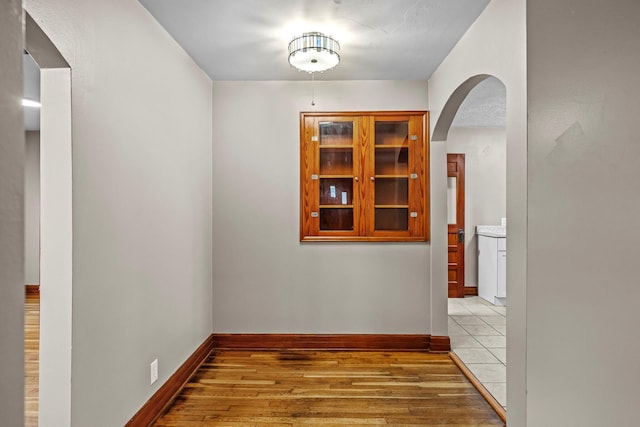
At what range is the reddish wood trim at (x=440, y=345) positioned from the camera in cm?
359

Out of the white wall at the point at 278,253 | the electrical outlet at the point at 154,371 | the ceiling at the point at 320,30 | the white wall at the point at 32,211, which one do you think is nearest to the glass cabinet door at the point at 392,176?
the white wall at the point at 278,253

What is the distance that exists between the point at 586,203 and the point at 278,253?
116 inches

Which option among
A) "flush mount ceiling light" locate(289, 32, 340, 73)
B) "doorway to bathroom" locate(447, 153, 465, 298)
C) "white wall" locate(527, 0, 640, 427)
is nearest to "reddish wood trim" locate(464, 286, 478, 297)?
"doorway to bathroom" locate(447, 153, 465, 298)

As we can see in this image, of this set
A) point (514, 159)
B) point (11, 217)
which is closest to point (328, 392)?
point (514, 159)

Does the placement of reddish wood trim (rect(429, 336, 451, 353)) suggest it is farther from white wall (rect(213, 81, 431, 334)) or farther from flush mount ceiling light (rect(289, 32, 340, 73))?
flush mount ceiling light (rect(289, 32, 340, 73))

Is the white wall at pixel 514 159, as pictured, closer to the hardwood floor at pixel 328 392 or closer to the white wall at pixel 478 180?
the hardwood floor at pixel 328 392

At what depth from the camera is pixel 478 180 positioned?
6016 millimetres

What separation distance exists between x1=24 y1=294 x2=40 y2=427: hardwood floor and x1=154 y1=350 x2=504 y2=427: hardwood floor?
32.3 inches

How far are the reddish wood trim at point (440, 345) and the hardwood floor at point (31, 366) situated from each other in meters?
3.03

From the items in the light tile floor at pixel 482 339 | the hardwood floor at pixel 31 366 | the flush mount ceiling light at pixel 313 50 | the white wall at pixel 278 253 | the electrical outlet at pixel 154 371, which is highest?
the flush mount ceiling light at pixel 313 50

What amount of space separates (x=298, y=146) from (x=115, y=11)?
6.37ft

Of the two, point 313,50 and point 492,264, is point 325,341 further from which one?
point 492,264

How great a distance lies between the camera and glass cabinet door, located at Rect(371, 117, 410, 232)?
372cm

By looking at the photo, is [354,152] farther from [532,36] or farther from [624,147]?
[624,147]
